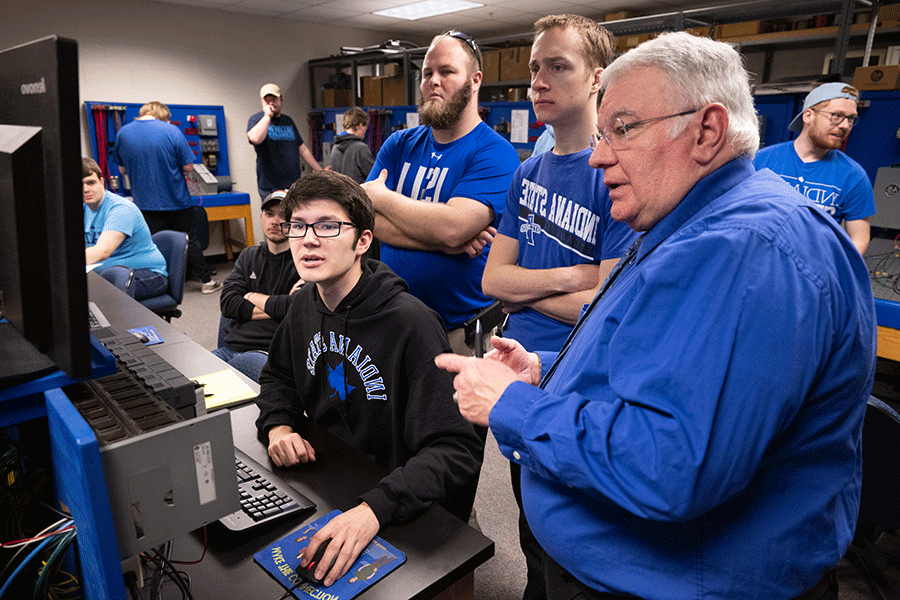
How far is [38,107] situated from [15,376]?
13.2 inches

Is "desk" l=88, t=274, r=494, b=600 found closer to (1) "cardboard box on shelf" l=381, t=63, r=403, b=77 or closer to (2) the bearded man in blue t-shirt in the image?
(2) the bearded man in blue t-shirt

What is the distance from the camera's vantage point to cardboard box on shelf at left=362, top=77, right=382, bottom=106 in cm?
665

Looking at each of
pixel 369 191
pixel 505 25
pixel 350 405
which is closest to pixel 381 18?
pixel 505 25

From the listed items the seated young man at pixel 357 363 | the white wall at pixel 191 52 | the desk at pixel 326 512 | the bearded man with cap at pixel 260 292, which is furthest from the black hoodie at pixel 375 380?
the white wall at pixel 191 52

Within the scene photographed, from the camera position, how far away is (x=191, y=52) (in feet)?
21.8

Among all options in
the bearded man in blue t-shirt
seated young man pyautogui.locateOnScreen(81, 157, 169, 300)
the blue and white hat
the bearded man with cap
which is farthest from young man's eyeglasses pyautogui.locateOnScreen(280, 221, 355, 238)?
the blue and white hat

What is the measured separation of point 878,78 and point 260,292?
3.93 meters

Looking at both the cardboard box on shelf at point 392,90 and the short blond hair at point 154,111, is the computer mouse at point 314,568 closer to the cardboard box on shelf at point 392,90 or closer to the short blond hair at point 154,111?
the short blond hair at point 154,111

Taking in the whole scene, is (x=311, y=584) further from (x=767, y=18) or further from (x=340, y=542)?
(x=767, y=18)

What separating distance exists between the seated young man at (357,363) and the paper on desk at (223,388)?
0.32 ft

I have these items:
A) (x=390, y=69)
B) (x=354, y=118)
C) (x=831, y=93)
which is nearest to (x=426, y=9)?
(x=390, y=69)

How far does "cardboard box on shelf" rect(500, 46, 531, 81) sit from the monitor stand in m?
5.35

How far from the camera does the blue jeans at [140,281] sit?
2916 millimetres

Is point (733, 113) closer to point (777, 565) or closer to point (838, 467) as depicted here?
point (838, 467)
